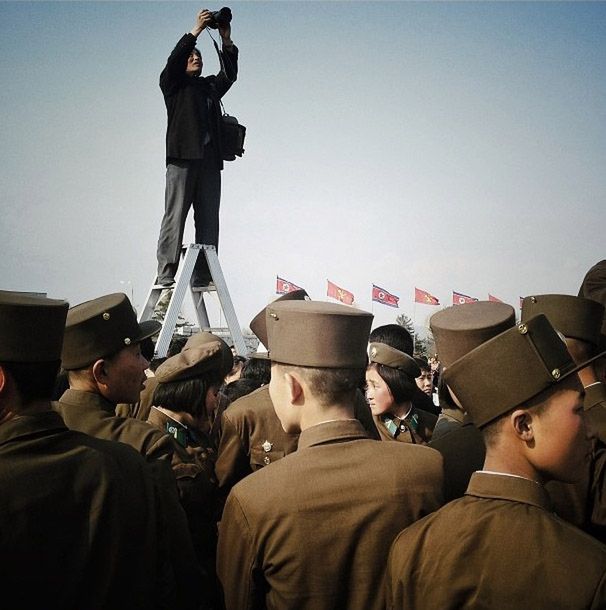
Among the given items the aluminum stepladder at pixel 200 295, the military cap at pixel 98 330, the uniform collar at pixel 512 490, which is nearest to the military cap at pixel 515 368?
the uniform collar at pixel 512 490

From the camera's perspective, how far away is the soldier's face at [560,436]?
4.97 feet

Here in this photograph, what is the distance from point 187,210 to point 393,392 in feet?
19.9

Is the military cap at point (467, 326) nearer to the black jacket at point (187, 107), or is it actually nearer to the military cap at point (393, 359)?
the military cap at point (393, 359)

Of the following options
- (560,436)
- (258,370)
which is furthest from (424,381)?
(560,436)

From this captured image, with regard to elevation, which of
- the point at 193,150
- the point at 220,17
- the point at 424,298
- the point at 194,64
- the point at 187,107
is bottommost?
the point at 424,298

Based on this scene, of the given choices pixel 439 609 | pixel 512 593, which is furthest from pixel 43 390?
pixel 512 593

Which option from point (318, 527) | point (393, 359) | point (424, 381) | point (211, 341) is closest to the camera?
point (318, 527)

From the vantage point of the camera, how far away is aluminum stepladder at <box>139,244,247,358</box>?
27.8ft

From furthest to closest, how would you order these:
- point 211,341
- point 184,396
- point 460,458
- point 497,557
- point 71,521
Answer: point 211,341
point 184,396
point 460,458
point 71,521
point 497,557

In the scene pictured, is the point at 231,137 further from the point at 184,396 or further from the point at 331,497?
the point at 331,497

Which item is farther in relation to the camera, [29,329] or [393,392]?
[393,392]

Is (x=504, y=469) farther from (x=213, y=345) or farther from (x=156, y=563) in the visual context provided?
(x=213, y=345)

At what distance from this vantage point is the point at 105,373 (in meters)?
2.49

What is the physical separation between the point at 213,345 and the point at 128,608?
5.59 feet
